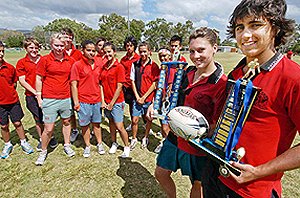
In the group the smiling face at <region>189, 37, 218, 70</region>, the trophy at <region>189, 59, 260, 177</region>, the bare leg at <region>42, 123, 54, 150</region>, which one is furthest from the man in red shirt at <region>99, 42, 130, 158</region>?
the trophy at <region>189, 59, 260, 177</region>

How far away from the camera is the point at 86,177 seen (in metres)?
3.40

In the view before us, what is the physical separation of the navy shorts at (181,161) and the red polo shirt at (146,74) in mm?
1945

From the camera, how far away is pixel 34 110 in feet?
12.8

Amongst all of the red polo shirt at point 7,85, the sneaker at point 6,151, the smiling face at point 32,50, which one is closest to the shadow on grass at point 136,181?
the sneaker at point 6,151

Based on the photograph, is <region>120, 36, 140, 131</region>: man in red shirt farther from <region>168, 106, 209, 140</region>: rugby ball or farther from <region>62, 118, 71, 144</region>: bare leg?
<region>168, 106, 209, 140</region>: rugby ball

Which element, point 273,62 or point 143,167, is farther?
point 143,167

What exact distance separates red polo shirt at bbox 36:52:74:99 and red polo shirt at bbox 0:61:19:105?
2.31 ft

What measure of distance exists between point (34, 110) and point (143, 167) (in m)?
2.24

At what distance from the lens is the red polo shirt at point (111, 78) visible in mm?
3646

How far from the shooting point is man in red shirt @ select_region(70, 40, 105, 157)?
11.5 ft

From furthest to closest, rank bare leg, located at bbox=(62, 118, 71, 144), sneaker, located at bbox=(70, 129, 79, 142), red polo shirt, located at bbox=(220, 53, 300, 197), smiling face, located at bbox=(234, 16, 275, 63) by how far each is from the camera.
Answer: sneaker, located at bbox=(70, 129, 79, 142) < bare leg, located at bbox=(62, 118, 71, 144) < smiling face, located at bbox=(234, 16, 275, 63) < red polo shirt, located at bbox=(220, 53, 300, 197)

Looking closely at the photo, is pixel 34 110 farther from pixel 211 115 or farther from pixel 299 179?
pixel 299 179

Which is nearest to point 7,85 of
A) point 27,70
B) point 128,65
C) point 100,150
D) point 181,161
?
point 27,70

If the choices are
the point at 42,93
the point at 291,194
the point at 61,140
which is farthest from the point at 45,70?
the point at 291,194
